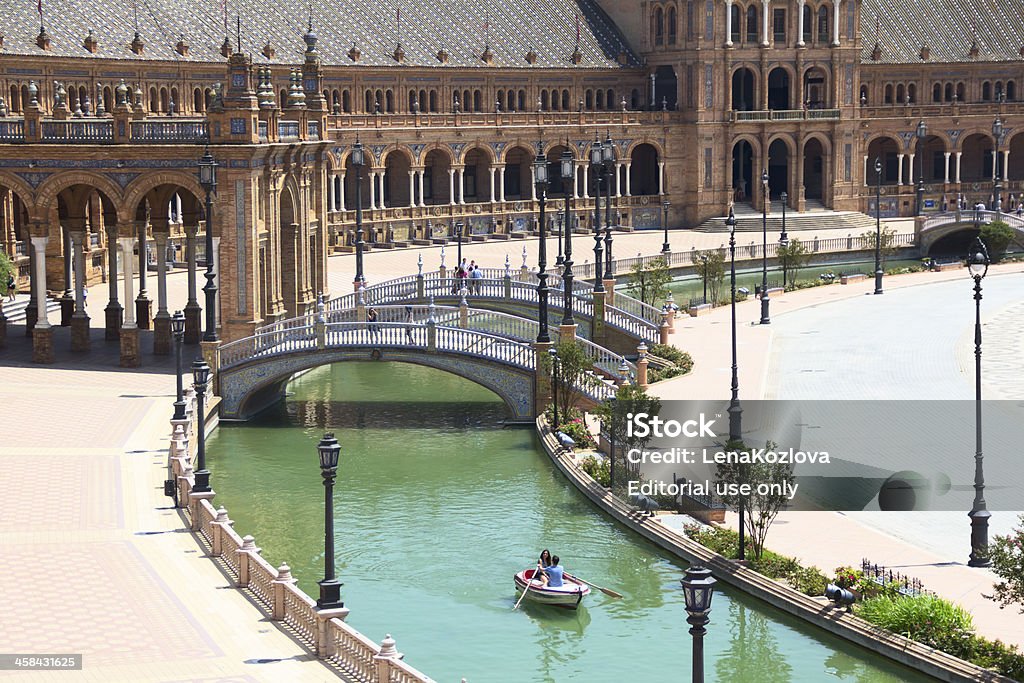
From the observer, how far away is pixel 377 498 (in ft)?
167

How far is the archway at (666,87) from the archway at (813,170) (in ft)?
31.0

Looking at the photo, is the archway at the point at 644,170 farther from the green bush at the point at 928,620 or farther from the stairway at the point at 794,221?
the green bush at the point at 928,620

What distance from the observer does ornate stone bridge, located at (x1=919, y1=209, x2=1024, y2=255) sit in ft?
360

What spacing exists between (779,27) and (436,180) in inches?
949

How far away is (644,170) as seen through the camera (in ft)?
413

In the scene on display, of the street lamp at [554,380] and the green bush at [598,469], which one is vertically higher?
the street lamp at [554,380]

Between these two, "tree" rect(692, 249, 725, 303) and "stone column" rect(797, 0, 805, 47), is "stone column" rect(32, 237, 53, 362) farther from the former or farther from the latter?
"stone column" rect(797, 0, 805, 47)

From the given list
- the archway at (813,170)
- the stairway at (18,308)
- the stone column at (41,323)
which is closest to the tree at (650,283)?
the stairway at (18,308)

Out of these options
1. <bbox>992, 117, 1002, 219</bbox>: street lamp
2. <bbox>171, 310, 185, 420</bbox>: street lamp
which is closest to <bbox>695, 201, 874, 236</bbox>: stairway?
<bbox>992, 117, 1002, 219</bbox>: street lamp

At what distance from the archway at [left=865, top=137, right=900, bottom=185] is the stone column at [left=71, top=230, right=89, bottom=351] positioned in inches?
3061

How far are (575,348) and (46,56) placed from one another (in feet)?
135

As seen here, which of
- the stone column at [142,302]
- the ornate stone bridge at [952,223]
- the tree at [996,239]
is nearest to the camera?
the stone column at [142,302]

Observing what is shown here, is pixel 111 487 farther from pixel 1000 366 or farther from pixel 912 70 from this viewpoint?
pixel 912 70

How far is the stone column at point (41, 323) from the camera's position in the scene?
61969 millimetres
